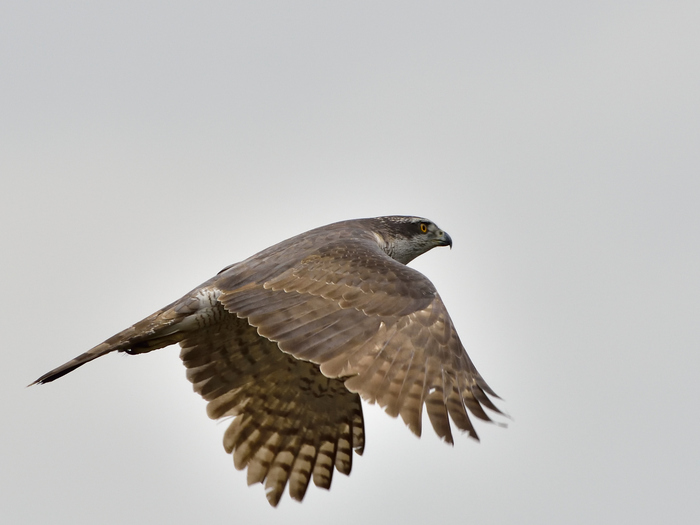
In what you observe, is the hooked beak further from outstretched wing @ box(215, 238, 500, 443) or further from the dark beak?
outstretched wing @ box(215, 238, 500, 443)

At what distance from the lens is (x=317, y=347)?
27.3 feet

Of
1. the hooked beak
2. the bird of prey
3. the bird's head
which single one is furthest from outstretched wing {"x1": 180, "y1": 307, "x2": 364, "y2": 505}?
the hooked beak

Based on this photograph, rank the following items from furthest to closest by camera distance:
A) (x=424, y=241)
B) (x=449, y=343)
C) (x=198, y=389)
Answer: (x=424, y=241), (x=198, y=389), (x=449, y=343)

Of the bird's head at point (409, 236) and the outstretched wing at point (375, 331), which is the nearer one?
the outstretched wing at point (375, 331)

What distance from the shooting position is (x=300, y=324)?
28.6 ft

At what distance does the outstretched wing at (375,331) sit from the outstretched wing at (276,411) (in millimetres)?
1573

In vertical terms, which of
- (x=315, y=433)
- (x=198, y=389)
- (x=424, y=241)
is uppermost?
(x=424, y=241)

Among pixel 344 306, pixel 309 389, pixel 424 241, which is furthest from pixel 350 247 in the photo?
pixel 424 241

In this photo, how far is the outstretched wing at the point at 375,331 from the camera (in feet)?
26.5

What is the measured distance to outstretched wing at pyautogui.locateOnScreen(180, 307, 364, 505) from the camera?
1103 cm

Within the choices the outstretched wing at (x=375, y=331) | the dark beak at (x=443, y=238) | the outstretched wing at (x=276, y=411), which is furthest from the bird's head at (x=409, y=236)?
the outstretched wing at (x=375, y=331)

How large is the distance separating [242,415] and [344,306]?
284 cm

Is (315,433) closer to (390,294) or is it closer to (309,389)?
(309,389)

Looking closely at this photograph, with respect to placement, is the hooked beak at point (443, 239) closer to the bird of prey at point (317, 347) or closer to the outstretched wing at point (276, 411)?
the bird of prey at point (317, 347)
